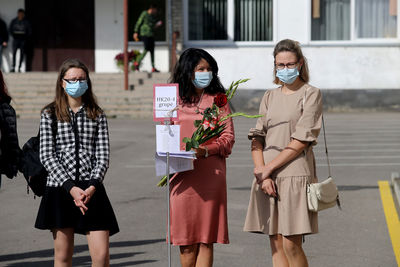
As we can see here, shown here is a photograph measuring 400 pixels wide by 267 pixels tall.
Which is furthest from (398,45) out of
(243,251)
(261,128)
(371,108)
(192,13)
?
(261,128)

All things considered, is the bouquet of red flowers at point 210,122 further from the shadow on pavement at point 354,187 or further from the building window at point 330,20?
the building window at point 330,20

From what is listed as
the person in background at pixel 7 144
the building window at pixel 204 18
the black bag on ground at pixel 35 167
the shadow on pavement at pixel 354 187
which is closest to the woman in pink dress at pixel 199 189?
the black bag on ground at pixel 35 167

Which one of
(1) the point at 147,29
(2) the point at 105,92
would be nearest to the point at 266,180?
(2) the point at 105,92

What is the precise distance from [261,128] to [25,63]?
2185 cm

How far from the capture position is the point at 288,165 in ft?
18.3

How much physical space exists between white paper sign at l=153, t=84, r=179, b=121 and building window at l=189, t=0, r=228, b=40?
67.4ft

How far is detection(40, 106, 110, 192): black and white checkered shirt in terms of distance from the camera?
548 cm

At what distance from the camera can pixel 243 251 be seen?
25.3 feet

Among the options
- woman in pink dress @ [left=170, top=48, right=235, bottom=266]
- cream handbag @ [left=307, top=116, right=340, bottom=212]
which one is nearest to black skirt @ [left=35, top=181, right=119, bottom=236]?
woman in pink dress @ [left=170, top=48, right=235, bottom=266]

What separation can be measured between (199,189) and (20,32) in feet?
68.6

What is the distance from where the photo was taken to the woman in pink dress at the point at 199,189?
18.6 feet

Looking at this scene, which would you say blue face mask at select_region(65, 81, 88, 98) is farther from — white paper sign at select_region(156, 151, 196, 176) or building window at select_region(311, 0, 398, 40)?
building window at select_region(311, 0, 398, 40)

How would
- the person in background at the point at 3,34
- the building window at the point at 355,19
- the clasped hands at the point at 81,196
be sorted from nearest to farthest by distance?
the clasped hands at the point at 81,196 → the building window at the point at 355,19 → the person in background at the point at 3,34

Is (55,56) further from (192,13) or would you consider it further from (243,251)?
(243,251)
